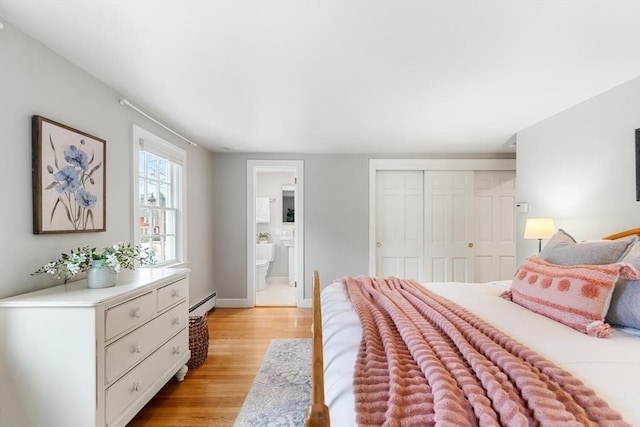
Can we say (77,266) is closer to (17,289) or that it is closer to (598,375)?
(17,289)

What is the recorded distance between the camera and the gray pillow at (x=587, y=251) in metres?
1.64

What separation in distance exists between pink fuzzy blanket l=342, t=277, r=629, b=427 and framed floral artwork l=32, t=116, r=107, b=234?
5.99ft

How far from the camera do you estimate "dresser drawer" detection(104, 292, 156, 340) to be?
5.21 feet

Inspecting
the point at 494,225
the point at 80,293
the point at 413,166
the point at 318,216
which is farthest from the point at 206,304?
the point at 494,225

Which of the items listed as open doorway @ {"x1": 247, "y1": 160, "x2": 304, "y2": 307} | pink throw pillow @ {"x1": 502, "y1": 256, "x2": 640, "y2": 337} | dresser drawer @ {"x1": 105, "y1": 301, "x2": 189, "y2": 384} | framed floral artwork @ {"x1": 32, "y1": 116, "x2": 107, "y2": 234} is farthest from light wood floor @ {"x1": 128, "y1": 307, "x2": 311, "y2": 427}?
pink throw pillow @ {"x1": 502, "y1": 256, "x2": 640, "y2": 337}

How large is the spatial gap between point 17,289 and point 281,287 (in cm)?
430

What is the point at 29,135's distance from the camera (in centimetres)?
161

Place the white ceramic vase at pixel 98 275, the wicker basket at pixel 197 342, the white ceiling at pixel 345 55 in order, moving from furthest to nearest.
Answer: the wicker basket at pixel 197 342 < the white ceramic vase at pixel 98 275 < the white ceiling at pixel 345 55

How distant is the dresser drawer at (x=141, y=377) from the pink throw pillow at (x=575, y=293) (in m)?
2.32

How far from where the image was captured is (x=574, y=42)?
1.66 metres

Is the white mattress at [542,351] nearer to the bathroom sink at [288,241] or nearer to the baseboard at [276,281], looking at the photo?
the bathroom sink at [288,241]

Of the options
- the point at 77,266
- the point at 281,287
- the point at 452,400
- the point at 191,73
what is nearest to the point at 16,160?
the point at 77,266

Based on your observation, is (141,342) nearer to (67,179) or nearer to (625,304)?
(67,179)

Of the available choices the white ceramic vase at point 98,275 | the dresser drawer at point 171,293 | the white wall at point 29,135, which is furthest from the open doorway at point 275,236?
the white ceramic vase at point 98,275
